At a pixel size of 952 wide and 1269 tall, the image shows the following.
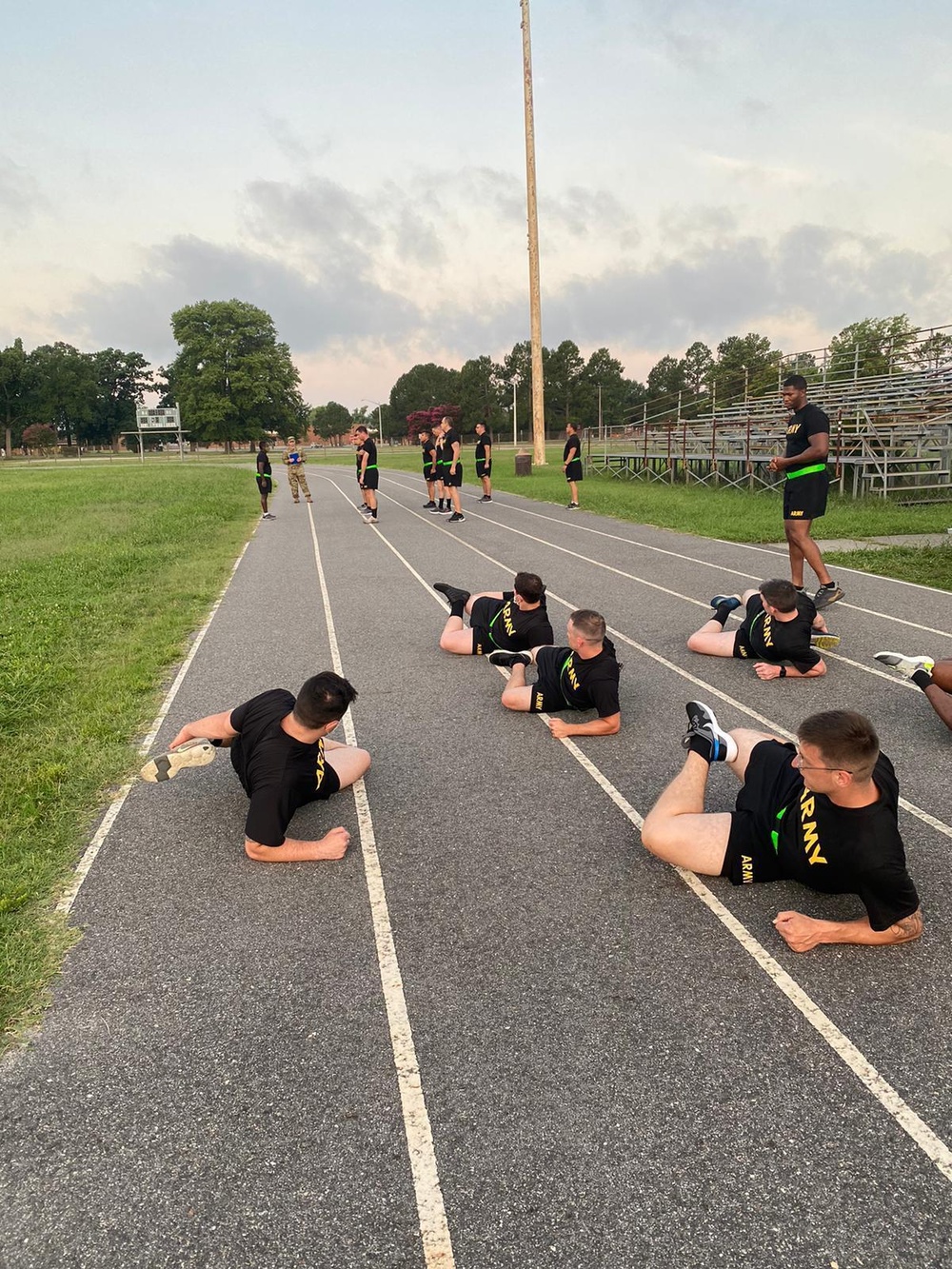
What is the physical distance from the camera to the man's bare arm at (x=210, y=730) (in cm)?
402

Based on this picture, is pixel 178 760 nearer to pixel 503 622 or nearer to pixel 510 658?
pixel 510 658

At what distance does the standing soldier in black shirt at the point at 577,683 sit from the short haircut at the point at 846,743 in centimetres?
206

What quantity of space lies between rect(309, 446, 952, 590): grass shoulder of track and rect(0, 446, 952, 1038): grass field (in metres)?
0.05

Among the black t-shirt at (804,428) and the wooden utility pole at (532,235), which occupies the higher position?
the wooden utility pole at (532,235)

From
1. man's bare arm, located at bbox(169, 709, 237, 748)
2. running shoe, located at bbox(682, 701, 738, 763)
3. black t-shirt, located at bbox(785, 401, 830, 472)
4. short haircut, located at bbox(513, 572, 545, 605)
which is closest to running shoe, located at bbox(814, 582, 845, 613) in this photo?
black t-shirt, located at bbox(785, 401, 830, 472)

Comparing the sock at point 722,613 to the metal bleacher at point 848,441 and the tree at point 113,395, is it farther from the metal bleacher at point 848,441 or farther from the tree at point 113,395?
the tree at point 113,395

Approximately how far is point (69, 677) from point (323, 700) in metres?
3.95

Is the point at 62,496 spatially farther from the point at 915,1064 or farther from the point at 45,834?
the point at 915,1064

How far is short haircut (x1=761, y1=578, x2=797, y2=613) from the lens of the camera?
229 inches

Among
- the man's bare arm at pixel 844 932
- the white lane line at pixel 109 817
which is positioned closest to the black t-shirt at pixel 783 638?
the man's bare arm at pixel 844 932

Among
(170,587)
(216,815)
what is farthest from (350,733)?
(170,587)

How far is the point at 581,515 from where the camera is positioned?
17125mm

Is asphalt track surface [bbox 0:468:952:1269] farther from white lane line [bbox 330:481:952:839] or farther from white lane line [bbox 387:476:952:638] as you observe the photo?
white lane line [bbox 387:476:952:638]

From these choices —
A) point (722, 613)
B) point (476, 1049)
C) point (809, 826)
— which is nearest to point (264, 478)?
point (722, 613)
